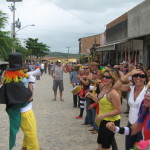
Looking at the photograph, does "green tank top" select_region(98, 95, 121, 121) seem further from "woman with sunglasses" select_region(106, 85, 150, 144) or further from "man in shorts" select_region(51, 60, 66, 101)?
"man in shorts" select_region(51, 60, 66, 101)

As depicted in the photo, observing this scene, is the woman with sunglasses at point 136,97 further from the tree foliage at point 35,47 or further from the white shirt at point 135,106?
the tree foliage at point 35,47

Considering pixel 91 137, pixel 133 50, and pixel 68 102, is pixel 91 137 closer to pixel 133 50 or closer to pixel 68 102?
pixel 68 102

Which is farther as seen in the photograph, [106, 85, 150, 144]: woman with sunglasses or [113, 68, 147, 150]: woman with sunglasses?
[113, 68, 147, 150]: woman with sunglasses

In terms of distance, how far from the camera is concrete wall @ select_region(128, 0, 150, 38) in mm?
A: 10688

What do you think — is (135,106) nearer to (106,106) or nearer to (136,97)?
(136,97)

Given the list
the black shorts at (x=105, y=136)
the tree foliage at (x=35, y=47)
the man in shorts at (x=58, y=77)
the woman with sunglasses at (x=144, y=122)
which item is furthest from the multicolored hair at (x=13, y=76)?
the tree foliage at (x=35, y=47)

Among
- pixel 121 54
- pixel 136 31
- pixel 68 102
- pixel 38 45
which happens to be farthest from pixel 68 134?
pixel 38 45

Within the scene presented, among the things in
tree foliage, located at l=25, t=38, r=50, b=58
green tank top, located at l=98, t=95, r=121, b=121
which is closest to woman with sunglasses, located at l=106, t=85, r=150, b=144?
green tank top, located at l=98, t=95, r=121, b=121

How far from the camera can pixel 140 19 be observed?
1152 cm

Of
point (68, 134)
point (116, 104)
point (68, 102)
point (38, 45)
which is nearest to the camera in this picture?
point (116, 104)

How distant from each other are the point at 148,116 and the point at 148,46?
9.72 meters

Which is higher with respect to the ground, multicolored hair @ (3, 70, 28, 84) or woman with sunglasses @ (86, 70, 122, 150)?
multicolored hair @ (3, 70, 28, 84)

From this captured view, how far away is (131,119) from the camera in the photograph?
407cm

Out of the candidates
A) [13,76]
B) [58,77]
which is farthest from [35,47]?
[13,76]
